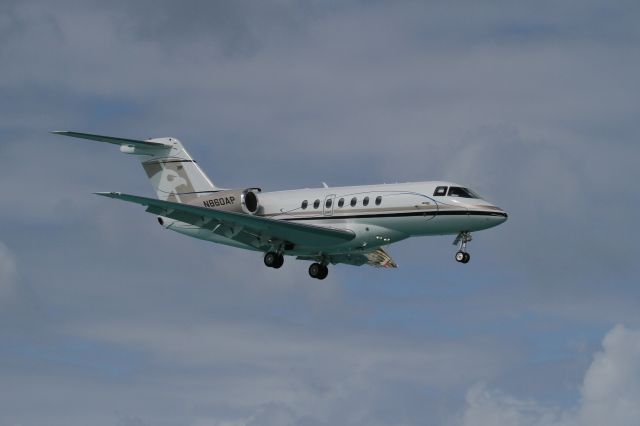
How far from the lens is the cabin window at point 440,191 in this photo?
49237 mm

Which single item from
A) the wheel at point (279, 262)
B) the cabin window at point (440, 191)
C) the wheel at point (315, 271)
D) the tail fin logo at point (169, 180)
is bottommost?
the wheel at point (279, 262)

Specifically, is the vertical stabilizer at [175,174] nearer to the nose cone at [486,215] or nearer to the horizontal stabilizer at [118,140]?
the horizontal stabilizer at [118,140]

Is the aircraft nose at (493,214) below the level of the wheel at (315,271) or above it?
above

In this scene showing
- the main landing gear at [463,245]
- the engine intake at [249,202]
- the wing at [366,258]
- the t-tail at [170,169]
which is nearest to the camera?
the main landing gear at [463,245]

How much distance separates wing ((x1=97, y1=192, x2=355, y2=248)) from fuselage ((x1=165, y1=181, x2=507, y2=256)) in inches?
25.2

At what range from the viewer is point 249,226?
51.8 m

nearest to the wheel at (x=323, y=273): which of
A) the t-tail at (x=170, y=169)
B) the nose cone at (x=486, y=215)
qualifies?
the t-tail at (x=170, y=169)

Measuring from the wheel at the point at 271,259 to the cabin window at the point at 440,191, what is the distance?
7.70 meters

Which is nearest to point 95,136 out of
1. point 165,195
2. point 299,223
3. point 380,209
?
point 165,195

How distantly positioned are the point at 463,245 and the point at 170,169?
15563mm

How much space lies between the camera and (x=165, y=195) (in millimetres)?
57594

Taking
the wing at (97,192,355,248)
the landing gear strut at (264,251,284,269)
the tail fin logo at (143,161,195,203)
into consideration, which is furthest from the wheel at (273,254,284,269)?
the tail fin logo at (143,161,195,203)

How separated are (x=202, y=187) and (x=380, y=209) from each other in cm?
1058

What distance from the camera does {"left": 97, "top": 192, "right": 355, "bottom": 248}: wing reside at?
50531 millimetres
